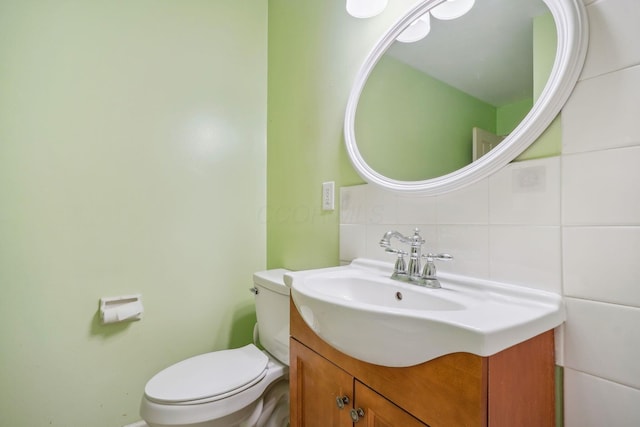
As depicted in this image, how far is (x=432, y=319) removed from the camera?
1.57 ft

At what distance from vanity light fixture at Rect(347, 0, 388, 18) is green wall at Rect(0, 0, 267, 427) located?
0.73 meters

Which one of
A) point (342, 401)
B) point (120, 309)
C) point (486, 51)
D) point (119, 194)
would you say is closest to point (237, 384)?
point (342, 401)

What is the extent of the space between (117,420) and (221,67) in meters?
1.71

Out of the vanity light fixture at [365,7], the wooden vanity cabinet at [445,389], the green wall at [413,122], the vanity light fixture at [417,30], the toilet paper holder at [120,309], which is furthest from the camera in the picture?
the toilet paper holder at [120,309]

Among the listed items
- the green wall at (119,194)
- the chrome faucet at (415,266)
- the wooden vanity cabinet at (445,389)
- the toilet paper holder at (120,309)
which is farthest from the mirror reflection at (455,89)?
the toilet paper holder at (120,309)

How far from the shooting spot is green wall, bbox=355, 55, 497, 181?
83cm

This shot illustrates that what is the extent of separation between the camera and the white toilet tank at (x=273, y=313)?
1137 millimetres

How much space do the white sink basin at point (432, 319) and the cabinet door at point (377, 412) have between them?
0.11 meters

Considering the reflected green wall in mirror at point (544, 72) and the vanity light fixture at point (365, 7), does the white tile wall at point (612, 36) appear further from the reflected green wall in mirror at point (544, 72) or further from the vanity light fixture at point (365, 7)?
the vanity light fixture at point (365, 7)

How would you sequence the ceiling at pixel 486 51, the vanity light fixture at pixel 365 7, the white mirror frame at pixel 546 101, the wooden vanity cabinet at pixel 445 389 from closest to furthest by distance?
Result: the wooden vanity cabinet at pixel 445 389 → the white mirror frame at pixel 546 101 → the ceiling at pixel 486 51 → the vanity light fixture at pixel 365 7

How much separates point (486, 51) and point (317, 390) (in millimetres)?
1043

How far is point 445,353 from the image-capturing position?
48 centimetres

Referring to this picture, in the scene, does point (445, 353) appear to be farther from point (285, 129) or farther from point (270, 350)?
point (285, 129)

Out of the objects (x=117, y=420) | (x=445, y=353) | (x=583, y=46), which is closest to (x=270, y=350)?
(x=117, y=420)
